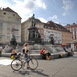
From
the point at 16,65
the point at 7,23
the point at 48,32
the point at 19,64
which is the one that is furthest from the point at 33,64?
the point at 48,32

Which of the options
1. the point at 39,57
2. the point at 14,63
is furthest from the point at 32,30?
the point at 14,63

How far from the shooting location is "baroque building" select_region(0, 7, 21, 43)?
156 feet

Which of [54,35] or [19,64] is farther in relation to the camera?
[54,35]

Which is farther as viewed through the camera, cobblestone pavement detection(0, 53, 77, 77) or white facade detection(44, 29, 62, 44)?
white facade detection(44, 29, 62, 44)

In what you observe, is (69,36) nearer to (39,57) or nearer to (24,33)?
(24,33)

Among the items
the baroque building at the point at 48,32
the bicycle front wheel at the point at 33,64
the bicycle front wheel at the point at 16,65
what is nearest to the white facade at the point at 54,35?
the baroque building at the point at 48,32

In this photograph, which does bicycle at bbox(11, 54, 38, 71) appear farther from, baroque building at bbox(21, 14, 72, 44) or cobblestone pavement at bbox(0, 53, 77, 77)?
baroque building at bbox(21, 14, 72, 44)

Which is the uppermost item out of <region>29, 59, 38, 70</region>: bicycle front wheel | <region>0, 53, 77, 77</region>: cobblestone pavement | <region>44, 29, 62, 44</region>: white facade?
<region>44, 29, 62, 44</region>: white facade

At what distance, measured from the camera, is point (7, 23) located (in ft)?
162

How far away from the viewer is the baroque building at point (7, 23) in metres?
47.5

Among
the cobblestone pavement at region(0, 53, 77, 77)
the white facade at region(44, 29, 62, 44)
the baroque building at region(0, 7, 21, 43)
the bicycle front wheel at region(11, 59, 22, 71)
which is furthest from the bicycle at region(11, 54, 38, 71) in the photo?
the white facade at region(44, 29, 62, 44)

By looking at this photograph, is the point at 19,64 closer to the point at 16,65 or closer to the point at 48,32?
the point at 16,65

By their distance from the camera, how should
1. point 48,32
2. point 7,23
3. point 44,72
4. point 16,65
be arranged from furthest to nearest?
point 48,32 < point 7,23 < point 16,65 < point 44,72

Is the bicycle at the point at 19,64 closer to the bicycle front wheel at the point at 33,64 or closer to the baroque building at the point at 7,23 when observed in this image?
the bicycle front wheel at the point at 33,64
